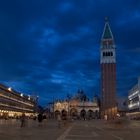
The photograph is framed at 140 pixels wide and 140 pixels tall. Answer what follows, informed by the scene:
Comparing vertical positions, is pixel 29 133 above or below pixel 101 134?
above

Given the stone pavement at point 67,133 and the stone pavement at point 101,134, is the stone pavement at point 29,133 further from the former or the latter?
the stone pavement at point 101,134

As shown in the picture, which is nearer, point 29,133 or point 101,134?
point 29,133

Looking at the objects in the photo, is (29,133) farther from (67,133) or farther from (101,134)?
(101,134)

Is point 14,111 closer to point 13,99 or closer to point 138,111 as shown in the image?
point 13,99

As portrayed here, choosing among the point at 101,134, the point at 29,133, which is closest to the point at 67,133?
the point at 101,134

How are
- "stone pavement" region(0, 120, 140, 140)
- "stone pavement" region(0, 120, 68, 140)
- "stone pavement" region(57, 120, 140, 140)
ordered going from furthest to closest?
1. "stone pavement" region(57, 120, 140, 140)
2. "stone pavement" region(0, 120, 140, 140)
3. "stone pavement" region(0, 120, 68, 140)

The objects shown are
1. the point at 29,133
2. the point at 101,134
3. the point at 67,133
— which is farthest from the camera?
the point at 67,133

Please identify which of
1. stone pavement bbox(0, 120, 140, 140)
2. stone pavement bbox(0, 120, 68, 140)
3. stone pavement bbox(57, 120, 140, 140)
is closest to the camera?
stone pavement bbox(0, 120, 68, 140)

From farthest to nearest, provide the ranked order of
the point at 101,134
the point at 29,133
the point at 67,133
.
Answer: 1. the point at 67,133
2. the point at 101,134
3. the point at 29,133

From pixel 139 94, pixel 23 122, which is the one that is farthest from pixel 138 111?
pixel 23 122

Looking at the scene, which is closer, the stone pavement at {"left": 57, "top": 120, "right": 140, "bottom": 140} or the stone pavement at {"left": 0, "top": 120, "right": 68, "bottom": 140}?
the stone pavement at {"left": 0, "top": 120, "right": 68, "bottom": 140}

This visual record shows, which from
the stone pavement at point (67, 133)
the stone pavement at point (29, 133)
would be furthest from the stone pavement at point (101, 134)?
the stone pavement at point (29, 133)

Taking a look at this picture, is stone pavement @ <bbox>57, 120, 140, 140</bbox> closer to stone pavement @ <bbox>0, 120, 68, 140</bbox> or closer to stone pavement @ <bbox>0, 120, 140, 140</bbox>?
stone pavement @ <bbox>0, 120, 140, 140</bbox>

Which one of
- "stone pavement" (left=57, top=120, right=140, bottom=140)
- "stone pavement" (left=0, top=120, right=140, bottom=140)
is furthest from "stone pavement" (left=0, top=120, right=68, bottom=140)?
"stone pavement" (left=57, top=120, right=140, bottom=140)
